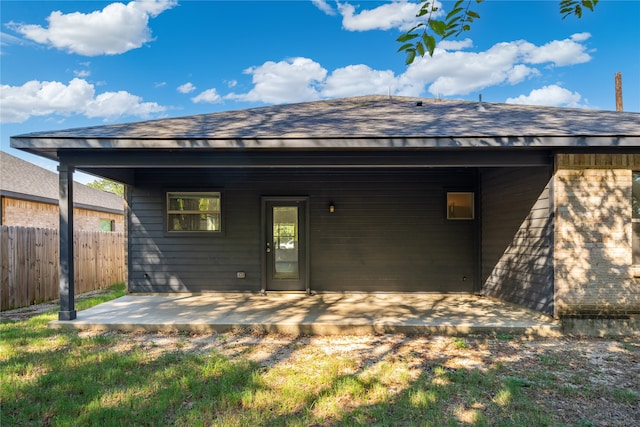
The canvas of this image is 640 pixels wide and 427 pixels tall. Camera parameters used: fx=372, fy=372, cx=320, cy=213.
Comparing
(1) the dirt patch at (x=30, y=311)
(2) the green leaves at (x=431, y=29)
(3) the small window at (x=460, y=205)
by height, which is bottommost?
(1) the dirt patch at (x=30, y=311)

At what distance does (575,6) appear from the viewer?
1.96 meters

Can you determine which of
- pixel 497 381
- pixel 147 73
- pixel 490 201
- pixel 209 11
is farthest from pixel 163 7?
pixel 497 381

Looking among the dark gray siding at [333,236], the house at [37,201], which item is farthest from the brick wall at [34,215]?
the dark gray siding at [333,236]

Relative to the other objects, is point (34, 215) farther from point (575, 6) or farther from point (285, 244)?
point (575, 6)

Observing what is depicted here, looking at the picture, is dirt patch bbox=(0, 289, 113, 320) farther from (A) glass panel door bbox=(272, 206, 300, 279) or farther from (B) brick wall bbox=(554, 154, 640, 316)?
(B) brick wall bbox=(554, 154, 640, 316)

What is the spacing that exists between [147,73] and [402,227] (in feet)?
62.1

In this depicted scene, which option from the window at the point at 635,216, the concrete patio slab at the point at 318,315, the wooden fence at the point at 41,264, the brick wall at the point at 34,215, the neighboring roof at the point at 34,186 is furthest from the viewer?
the neighboring roof at the point at 34,186

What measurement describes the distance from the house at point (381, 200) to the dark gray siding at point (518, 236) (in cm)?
3

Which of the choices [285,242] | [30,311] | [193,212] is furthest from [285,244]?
[30,311]

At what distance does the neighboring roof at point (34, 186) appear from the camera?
11211 mm

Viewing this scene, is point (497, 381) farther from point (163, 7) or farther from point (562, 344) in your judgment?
point (163, 7)

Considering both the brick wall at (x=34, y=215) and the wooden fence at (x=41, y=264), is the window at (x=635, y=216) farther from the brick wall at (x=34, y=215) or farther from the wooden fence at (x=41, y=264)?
the brick wall at (x=34, y=215)

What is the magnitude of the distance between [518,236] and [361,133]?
3.15 m

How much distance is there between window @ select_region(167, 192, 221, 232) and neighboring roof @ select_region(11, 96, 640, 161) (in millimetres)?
1626
